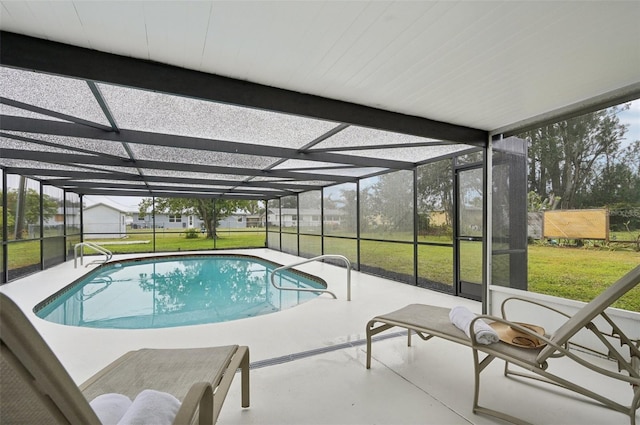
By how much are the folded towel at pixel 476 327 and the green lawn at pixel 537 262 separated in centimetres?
199

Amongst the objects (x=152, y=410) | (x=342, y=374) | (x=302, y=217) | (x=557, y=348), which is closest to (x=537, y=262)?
(x=557, y=348)

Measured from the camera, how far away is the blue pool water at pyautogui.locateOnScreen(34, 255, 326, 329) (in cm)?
529

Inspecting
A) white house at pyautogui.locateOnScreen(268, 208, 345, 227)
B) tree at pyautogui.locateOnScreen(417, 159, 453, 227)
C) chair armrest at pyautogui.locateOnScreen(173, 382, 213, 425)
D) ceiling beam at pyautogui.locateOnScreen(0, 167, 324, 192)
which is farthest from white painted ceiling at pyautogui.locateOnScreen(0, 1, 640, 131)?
white house at pyautogui.locateOnScreen(268, 208, 345, 227)

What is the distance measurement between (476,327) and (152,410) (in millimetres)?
1983

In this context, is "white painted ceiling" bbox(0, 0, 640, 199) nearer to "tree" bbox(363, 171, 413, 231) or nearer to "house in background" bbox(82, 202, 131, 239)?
"tree" bbox(363, 171, 413, 231)

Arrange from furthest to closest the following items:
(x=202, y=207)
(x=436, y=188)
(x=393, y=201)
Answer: (x=202, y=207)
(x=393, y=201)
(x=436, y=188)

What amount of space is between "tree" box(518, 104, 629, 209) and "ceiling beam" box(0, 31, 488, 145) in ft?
7.21

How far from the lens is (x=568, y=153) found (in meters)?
4.15

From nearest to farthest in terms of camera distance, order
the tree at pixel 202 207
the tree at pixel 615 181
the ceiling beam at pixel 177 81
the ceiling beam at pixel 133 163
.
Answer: the ceiling beam at pixel 177 81 < the tree at pixel 615 181 < the ceiling beam at pixel 133 163 < the tree at pixel 202 207

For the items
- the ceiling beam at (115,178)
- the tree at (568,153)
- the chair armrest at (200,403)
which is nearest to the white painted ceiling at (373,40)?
the tree at (568,153)

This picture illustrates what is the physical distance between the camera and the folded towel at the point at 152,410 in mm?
1073

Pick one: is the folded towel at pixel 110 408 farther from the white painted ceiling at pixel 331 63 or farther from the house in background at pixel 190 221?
the house in background at pixel 190 221

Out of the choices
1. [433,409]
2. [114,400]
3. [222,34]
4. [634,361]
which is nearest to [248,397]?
[114,400]

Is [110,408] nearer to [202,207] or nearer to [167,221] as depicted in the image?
[167,221]
